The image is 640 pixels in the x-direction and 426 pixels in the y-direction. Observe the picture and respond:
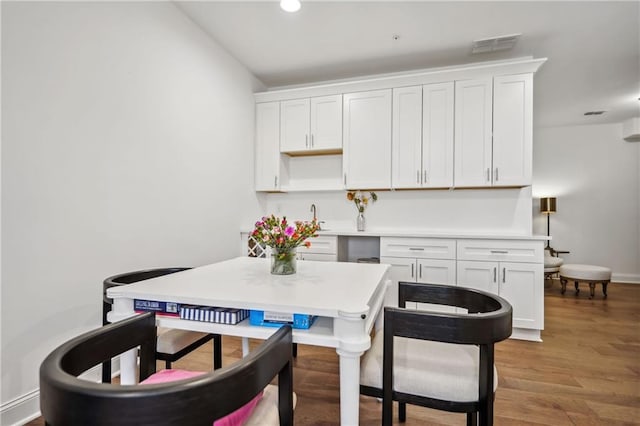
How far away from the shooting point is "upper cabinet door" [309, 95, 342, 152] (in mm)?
3637

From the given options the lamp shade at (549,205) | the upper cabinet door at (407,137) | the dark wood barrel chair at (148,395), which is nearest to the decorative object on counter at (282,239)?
the dark wood barrel chair at (148,395)

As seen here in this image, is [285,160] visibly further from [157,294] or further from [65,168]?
[157,294]

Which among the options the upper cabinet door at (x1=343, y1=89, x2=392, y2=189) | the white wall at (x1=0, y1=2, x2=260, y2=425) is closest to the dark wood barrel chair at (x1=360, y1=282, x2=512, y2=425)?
the white wall at (x1=0, y1=2, x2=260, y2=425)

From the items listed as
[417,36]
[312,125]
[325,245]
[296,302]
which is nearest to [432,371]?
[296,302]

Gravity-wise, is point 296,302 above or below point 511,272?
above

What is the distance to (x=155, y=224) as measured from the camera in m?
2.46

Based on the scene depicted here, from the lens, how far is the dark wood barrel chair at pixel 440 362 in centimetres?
105

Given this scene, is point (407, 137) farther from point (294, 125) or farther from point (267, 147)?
point (267, 147)

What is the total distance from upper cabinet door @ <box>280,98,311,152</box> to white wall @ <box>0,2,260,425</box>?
3.25 feet

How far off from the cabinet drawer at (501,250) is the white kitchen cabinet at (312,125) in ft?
5.62

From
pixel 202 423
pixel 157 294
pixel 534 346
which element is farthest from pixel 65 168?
pixel 534 346

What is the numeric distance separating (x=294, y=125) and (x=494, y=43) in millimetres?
2173

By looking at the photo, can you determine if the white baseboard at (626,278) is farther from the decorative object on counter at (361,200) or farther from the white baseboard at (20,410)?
the white baseboard at (20,410)

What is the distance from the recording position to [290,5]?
2490 mm
